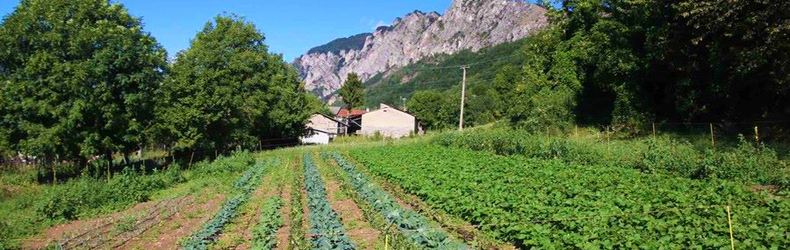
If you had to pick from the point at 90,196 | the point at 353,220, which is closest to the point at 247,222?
the point at 353,220

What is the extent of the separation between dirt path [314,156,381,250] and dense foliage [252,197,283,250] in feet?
Answer: 4.62

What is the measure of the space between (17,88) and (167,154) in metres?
18.1

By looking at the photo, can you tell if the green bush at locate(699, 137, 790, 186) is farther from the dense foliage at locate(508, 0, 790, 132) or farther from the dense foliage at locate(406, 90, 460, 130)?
the dense foliage at locate(406, 90, 460, 130)

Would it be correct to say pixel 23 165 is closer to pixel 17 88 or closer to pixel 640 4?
pixel 17 88

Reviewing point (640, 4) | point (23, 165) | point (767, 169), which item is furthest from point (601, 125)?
point (23, 165)

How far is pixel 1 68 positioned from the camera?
21.6 metres

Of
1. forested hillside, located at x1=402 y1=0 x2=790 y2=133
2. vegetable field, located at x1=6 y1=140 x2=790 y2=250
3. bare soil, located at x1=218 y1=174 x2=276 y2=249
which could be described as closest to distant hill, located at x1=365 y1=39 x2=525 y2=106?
forested hillside, located at x1=402 y1=0 x2=790 y2=133

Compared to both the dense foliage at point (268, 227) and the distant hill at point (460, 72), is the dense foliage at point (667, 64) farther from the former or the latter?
the distant hill at point (460, 72)

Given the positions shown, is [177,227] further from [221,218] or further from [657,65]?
[657,65]

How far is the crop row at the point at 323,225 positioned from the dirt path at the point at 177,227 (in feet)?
8.49

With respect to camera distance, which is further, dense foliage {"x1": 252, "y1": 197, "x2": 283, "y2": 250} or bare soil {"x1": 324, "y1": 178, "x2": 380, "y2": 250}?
bare soil {"x1": 324, "y1": 178, "x2": 380, "y2": 250}

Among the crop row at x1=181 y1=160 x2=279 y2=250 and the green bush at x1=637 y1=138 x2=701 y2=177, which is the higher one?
the green bush at x1=637 y1=138 x2=701 y2=177

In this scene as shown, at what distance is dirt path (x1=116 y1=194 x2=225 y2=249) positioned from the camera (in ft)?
33.9

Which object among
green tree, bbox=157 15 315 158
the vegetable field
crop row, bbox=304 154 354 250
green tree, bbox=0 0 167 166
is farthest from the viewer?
green tree, bbox=157 15 315 158
